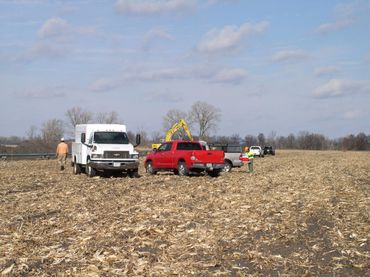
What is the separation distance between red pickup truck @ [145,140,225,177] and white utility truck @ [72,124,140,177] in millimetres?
1616

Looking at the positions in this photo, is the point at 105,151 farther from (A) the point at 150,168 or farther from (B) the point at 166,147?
(A) the point at 150,168

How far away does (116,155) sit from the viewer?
21953 millimetres

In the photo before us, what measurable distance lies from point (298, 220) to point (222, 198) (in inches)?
160

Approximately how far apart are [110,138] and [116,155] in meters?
1.32

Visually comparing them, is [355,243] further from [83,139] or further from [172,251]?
[83,139]

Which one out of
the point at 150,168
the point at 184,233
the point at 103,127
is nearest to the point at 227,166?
the point at 150,168

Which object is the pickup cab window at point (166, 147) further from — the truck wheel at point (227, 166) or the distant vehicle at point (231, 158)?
the truck wheel at point (227, 166)

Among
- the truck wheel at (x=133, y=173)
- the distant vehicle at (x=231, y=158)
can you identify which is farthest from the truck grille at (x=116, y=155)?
the distant vehicle at (x=231, y=158)

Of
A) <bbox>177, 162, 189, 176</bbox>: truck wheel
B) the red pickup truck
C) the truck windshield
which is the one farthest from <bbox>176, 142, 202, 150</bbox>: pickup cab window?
the truck windshield

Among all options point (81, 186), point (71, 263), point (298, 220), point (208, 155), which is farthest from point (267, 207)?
point (208, 155)

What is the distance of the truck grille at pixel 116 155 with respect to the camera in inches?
859

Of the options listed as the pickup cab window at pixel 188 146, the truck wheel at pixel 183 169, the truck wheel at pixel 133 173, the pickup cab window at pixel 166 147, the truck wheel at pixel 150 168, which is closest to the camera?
the truck wheel at pixel 133 173

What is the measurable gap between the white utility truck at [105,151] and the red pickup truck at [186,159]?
1616 mm

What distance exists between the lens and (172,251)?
26.1 feet
